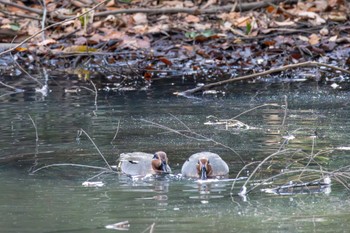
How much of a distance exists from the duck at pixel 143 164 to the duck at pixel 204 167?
20cm

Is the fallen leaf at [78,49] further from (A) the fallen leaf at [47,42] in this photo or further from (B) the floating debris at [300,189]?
(B) the floating debris at [300,189]

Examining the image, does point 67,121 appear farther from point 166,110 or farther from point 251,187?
point 251,187

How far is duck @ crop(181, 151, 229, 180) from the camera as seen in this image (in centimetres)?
935

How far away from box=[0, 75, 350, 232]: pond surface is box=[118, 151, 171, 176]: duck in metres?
0.11

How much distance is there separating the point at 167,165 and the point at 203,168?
1.65ft

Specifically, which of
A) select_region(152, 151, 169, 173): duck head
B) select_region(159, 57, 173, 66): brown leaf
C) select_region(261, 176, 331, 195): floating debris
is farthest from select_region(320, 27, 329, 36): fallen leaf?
select_region(261, 176, 331, 195): floating debris

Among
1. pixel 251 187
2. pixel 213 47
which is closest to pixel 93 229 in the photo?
pixel 251 187

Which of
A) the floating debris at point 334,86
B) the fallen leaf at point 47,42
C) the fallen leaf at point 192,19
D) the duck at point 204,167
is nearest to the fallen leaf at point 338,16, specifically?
the fallen leaf at point 192,19

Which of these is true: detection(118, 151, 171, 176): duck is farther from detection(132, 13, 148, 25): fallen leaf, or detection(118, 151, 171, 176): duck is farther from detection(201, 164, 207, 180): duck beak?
detection(132, 13, 148, 25): fallen leaf

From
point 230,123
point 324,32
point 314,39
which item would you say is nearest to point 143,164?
point 230,123

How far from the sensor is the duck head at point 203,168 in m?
9.31

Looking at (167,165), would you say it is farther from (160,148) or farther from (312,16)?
(312,16)

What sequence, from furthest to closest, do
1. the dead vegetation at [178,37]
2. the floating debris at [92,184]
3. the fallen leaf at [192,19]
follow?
1. the fallen leaf at [192,19]
2. the dead vegetation at [178,37]
3. the floating debris at [92,184]

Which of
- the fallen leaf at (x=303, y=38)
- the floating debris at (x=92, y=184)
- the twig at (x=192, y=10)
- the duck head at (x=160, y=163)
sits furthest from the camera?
the twig at (x=192, y=10)
